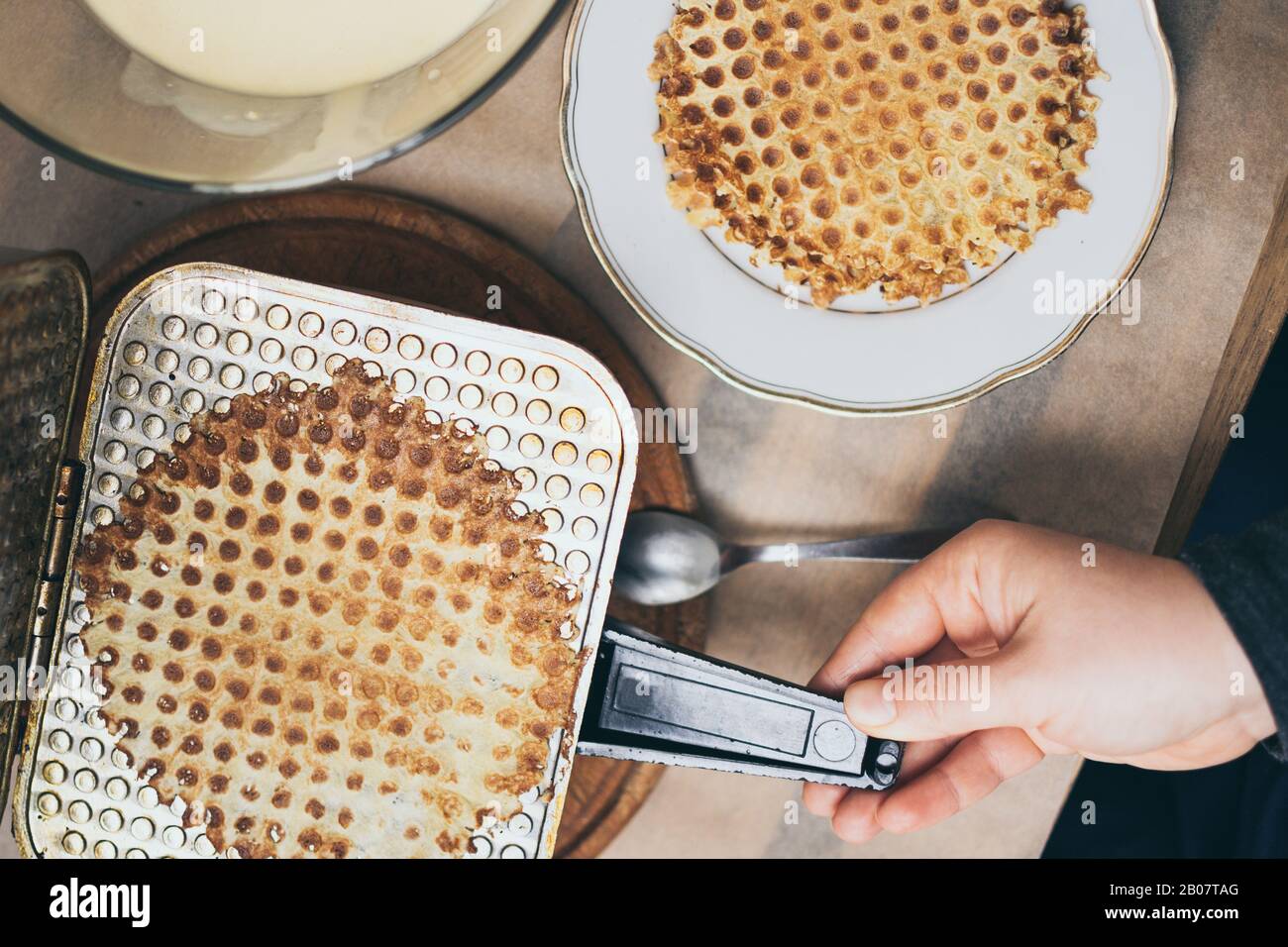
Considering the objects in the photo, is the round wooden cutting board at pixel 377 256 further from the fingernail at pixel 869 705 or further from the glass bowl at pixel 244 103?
the fingernail at pixel 869 705

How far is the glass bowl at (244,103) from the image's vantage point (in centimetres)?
49

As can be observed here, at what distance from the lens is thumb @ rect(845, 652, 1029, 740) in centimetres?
52

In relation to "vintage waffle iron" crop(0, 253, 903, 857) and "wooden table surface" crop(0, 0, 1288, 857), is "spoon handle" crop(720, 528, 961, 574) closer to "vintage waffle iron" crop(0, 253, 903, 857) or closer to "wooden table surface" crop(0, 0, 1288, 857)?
"wooden table surface" crop(0, 0, 1288, 857)

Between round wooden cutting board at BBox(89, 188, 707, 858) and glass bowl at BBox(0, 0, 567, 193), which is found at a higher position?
glass bowl at BBox(0, 0, 567, 193)

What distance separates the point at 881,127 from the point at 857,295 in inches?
4.0

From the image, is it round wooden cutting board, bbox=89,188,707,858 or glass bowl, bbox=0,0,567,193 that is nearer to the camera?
glass bowl, bbox=0,0,567,193

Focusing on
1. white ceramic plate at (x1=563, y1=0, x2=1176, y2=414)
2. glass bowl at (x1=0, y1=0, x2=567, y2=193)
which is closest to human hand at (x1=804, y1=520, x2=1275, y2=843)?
white ceramic plate at (x1=563, y1=0, x2=1176, y2=414)

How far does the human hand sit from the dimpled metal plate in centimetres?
21

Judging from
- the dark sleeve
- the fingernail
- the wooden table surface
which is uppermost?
the wooden table surface

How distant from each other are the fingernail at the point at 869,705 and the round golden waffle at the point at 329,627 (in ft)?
0.62

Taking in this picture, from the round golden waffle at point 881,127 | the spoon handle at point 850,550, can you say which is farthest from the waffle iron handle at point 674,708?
the round golden waffle at point 881,127

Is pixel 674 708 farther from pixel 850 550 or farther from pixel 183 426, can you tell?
pixel 183 426

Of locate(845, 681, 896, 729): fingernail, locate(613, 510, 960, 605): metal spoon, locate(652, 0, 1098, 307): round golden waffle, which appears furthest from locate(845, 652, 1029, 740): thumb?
locate(652, 0, 1098, 307): round golden waffle
